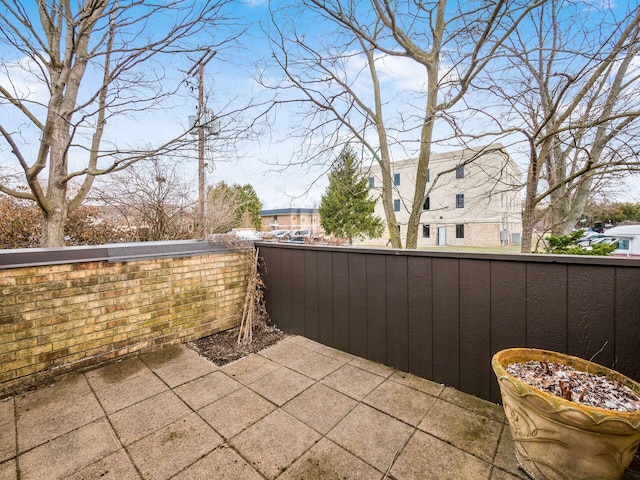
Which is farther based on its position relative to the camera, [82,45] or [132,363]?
[82,45]

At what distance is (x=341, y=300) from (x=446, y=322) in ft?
3.50

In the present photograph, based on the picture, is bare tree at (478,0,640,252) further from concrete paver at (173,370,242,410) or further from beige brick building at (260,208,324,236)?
beige brick building at (260,208,324,236)

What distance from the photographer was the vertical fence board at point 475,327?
6.76ft

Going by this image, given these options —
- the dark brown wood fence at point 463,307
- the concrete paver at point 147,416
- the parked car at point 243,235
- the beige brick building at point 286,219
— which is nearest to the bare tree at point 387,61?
the dark brown wood fence at point 463,307

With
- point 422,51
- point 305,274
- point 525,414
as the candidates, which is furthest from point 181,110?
point 525,414

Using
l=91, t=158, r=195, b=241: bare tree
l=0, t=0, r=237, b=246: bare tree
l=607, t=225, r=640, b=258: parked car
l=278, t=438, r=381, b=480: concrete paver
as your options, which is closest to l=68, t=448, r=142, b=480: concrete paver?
l=278, t=438, r=381, b=480: concrete paver

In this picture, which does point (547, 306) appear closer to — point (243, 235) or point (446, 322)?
point (446, 322)

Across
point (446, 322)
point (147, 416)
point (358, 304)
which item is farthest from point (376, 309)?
point (147, 416)

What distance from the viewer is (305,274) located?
331 centimetres

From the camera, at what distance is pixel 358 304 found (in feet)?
9.25

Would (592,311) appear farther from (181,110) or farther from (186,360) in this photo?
(181,110)

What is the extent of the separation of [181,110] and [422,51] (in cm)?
380

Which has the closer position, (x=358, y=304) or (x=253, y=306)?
(x=358, y=304)

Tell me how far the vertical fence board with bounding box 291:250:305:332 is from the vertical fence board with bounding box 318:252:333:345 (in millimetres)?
276
